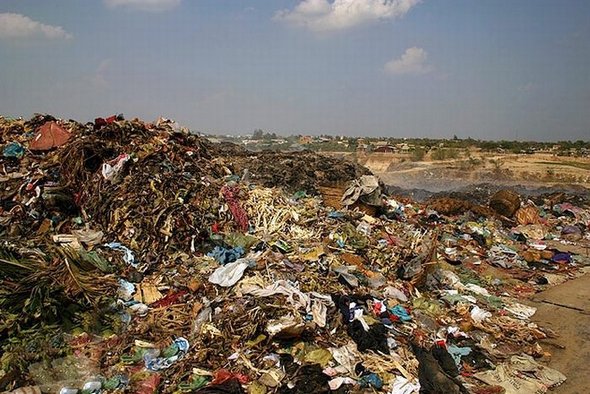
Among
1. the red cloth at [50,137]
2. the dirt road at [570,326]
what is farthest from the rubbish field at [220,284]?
the dirt road at [570,326]

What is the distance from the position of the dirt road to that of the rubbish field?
18 centimetres

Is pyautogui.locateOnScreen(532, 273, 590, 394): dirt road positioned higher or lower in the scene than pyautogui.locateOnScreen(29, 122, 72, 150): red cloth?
lower

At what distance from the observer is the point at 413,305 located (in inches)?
243

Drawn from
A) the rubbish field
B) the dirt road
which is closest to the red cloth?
the rubbish field

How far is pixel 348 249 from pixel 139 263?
10.0 feet

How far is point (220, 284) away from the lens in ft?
17.0

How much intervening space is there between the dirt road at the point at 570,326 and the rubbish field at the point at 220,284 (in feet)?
0.59

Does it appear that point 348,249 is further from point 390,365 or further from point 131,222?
point 131,222

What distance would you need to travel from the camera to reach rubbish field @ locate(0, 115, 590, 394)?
13.6 ft

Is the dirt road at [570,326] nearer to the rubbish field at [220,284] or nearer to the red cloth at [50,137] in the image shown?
the rubbish field at [220,284]

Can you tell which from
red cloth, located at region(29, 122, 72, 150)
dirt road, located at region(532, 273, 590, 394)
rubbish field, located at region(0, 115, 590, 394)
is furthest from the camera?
red cloth, located at region(29, 122, 72, 150)

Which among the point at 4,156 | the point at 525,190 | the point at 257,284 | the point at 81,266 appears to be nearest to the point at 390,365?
the point at 257,284

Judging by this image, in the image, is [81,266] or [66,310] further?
[81,266]

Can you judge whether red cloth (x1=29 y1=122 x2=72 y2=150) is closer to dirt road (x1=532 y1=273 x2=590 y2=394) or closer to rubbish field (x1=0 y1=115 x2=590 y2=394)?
rubbish field (x1=0 y1=115 x2=590 y2=394)
